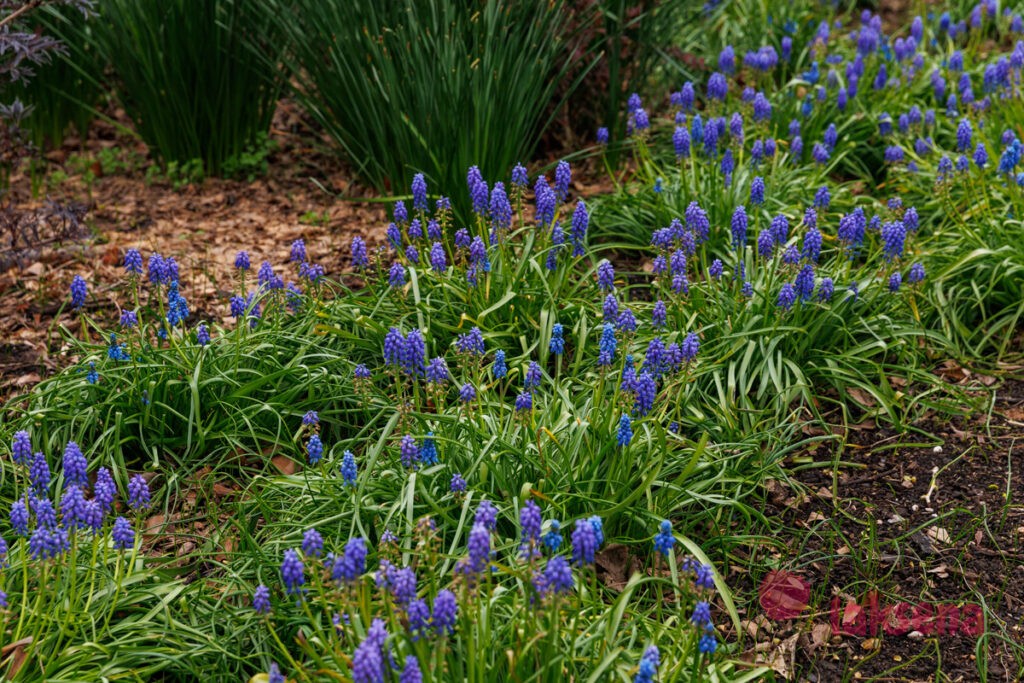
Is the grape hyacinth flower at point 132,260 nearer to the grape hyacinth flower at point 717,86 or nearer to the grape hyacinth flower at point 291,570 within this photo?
the grape hyacinth flower at point 291,570

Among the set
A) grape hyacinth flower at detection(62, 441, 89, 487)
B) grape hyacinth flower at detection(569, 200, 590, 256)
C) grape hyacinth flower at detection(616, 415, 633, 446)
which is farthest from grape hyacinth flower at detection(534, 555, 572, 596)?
grape hyacinth flower at detection(569, 200, 590, 256)

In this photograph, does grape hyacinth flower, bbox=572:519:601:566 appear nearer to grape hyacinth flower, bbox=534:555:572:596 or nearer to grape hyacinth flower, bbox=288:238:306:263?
grape hyacinth flower, bbox=534:555:572:596

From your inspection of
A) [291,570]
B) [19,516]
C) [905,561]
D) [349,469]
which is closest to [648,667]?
[291,570]

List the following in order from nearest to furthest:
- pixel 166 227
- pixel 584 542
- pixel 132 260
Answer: pixel 584 542 → pixel 132 260 → pixel 166 227

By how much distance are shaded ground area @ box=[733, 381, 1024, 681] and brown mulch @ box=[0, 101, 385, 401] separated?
9.71 feet

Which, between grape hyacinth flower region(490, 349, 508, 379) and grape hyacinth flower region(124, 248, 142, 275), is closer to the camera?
grape hyacinth flower region(490, 349, 508, 379)

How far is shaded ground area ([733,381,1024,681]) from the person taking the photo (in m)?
3.48

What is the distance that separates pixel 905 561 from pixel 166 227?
4714mm

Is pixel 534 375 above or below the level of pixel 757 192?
below

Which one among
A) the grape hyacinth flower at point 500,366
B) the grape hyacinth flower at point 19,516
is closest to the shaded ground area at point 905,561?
the grape hyacinth flower at point 500,366

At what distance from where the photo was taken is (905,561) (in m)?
3.89

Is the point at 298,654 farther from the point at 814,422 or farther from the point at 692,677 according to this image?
the point at 814,422

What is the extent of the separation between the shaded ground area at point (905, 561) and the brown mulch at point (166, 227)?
2959 millimetres

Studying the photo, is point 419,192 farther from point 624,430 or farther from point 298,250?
point 624,430
